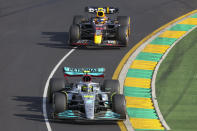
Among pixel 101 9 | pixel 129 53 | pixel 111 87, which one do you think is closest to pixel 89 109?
pixel 111 87

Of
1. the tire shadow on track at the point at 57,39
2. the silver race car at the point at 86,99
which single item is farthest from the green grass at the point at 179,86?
the tire shadow on track at the point at 57,39

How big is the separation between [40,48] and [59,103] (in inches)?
397

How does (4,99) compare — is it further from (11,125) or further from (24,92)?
(11,125)

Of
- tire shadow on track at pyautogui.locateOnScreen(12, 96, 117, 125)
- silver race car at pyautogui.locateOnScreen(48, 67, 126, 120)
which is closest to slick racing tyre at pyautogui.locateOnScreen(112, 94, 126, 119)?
silver race car at pyautogui.locateOnScreen(48, 67, 126, 120)

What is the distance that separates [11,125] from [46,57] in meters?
8.48

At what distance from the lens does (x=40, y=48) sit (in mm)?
32188

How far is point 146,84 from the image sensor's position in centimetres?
2728

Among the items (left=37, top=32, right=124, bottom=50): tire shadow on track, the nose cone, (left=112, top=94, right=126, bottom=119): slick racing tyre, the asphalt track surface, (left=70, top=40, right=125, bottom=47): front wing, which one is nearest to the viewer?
the nose cone

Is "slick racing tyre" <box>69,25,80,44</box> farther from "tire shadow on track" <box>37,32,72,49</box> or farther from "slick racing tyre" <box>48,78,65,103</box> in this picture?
"slick racing tyre" <box>48,78,65,103</box>

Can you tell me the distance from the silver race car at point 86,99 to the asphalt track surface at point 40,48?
576 millimetres

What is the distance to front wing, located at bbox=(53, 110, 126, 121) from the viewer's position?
2220cm

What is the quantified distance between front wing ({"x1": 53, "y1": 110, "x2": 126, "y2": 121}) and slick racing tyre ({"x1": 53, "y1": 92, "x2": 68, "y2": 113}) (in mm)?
179

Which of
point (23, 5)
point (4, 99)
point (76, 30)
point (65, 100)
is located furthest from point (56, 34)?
point (65, 100)

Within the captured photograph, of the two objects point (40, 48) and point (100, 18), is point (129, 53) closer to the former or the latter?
point (100, 18)
